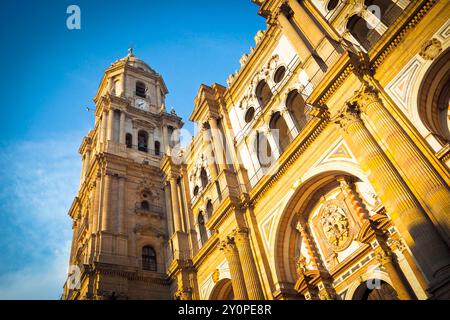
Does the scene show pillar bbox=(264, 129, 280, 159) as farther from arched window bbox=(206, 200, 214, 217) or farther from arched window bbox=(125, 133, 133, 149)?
arched window bbox=(125, 133, 133, 149)

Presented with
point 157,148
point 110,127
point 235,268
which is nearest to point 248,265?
point 235,268

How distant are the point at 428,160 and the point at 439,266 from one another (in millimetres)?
3236

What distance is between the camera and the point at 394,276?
37.0ft

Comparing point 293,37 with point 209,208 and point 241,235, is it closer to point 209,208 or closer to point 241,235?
point 241,235

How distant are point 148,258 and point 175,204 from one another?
4147 mm

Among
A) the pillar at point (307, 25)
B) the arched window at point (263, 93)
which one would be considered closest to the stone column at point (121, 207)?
the arched window at point (263, 93)

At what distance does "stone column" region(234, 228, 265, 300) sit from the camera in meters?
15.6

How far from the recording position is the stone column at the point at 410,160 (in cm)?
948

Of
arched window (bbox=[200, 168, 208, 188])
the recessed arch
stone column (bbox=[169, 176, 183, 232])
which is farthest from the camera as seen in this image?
arched window (bbox=[200, 168, 208, 188])

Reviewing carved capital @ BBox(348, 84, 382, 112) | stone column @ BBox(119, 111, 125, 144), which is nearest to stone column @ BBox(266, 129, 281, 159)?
carved capital @ BBox(348, 84, 382, 112)

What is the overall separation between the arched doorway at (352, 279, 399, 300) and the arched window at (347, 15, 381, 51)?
9362 mm

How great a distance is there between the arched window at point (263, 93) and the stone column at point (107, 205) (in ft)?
42.2

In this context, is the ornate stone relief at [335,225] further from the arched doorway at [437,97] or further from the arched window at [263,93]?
the arched window at [263,93]
